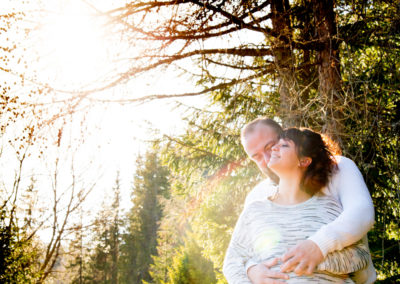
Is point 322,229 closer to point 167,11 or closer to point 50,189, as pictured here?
point 167,11

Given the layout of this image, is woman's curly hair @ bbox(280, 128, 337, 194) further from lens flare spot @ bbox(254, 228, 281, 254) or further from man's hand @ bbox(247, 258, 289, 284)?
man's hand @ bbox(247, 258, 289, 284)

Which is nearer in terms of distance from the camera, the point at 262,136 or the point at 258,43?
the point at 262,136

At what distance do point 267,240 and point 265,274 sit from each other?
166 mm

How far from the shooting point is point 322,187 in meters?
1.81

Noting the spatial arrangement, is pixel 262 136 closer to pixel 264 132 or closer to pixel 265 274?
pixel 264 132

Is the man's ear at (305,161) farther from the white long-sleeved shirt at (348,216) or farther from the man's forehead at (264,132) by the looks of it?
the man's forehead at (264,132)

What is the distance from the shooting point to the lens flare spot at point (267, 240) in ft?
5.60

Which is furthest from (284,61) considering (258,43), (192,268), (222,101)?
(192,268)

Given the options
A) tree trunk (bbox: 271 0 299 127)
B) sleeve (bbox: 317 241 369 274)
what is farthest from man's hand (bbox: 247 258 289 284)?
tree trunk (bbox: 271 0 299 127)

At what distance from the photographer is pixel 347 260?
1588 millimetres

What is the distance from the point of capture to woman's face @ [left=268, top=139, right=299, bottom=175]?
6.01ft

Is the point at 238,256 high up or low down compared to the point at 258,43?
down

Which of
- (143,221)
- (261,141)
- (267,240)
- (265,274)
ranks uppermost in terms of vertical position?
(143,221)

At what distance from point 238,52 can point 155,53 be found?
2.89 feet
